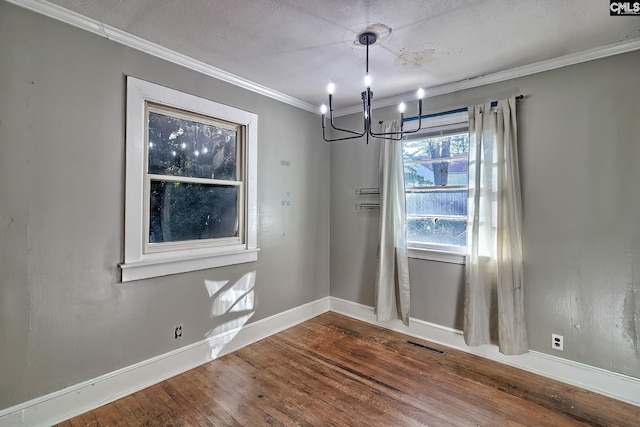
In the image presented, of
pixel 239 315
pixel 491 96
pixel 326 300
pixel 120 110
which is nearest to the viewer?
pixel 120 110

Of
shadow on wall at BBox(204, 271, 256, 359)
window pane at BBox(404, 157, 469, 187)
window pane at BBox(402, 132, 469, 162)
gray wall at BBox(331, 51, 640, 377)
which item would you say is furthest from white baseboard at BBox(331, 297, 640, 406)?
window pane at BBox(402, 132, 469, 162)

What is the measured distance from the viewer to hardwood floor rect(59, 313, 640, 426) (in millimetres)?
1911

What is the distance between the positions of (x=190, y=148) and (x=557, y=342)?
3571 mm

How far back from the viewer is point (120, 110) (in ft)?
6.99

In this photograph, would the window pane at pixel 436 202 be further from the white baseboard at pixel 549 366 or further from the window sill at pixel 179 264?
the window sill at pixel 179 264

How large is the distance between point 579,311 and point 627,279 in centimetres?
40

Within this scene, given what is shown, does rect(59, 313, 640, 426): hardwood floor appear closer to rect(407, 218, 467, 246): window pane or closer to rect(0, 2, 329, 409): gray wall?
rect(0, 2, 329, 409): gray wall

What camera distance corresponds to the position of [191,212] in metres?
2.60

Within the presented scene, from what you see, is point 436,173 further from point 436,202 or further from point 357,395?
point 357,395

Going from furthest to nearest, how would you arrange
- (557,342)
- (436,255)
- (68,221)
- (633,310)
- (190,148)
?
(436,255)
(190,148)
(557,342)
(633,310)
(68,221)

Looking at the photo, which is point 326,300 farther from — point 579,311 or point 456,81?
point 456,81

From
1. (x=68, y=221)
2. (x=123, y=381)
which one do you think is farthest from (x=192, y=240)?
(x=123, y=381)

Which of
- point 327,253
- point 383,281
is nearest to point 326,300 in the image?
point 327,253

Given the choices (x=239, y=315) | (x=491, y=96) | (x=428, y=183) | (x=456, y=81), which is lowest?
(x=239, y=315)
